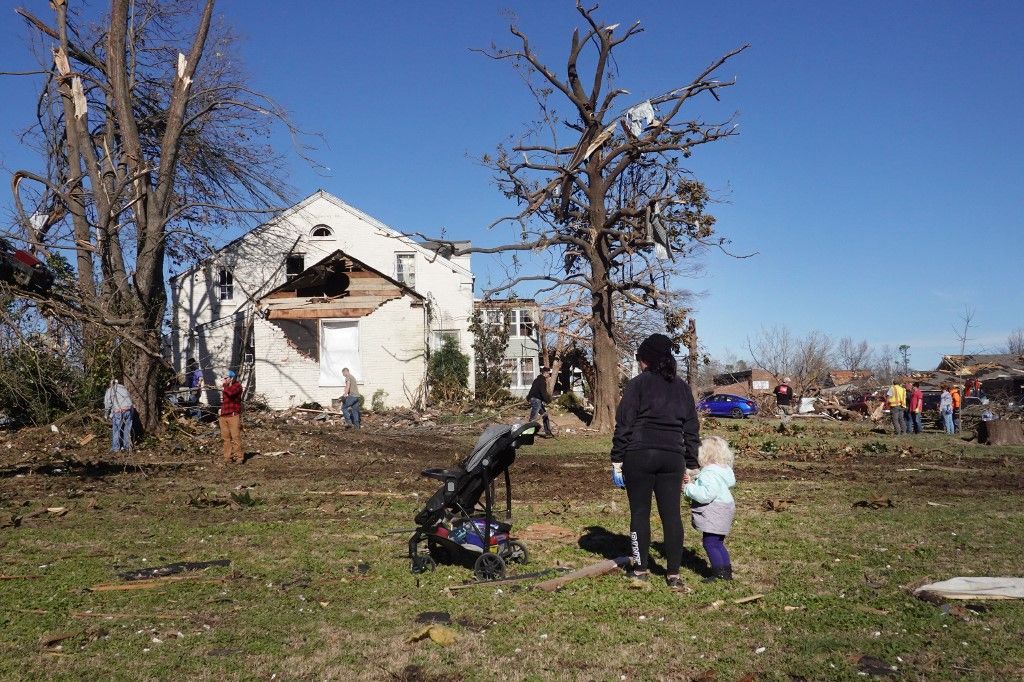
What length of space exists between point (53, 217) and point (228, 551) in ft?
46.6

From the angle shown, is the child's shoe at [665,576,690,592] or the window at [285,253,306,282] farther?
the window at [285,253,306,282]

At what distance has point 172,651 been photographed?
16.2 feet

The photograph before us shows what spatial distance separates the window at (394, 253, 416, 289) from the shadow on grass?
27.5 meters

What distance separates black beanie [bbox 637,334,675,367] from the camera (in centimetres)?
669

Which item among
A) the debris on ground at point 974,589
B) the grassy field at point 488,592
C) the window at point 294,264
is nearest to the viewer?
the grassy field at point 488,592

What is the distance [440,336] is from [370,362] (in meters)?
3.82

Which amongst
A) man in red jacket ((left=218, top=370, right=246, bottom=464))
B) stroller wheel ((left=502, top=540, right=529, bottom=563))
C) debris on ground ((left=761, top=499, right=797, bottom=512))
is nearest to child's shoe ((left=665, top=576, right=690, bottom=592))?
stroller wheel ((left=502, top=540, right=529, bottom=563))

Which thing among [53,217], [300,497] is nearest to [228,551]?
[300,497]

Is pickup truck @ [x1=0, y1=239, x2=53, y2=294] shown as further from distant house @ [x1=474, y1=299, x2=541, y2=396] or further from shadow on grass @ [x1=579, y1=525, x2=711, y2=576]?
distant house @ [x1=474, y1=299, x2=541, y2=396]

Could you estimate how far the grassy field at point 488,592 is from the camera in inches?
185

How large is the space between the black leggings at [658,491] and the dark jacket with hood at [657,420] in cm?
7

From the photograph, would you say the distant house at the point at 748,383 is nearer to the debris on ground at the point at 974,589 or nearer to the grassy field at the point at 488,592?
the grassy field at the point at 488,592

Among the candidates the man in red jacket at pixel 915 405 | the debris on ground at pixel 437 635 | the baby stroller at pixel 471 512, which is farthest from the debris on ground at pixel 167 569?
the man in red jacket at pixel 915 405

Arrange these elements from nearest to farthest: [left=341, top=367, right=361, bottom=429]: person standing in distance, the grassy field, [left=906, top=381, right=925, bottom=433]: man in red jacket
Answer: the grassy field < [left=341, top=367, right=361, bottom=429]: person standing in distance < [left=906, top=381, right=925, bottom=433]: man in red jacket
